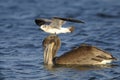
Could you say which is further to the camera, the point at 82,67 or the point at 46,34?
the point at 46,34

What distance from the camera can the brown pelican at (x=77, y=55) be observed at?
12898mm

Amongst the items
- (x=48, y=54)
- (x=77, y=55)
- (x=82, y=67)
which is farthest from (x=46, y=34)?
(x=82, y=67)

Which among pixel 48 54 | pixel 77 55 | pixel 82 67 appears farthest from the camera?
pixel 48 54

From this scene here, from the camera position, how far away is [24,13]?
21406mm

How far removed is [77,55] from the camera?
13070mm

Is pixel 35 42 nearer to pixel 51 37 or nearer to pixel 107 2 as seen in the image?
pixel 51 37

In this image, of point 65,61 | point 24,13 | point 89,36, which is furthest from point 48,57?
point 24,13

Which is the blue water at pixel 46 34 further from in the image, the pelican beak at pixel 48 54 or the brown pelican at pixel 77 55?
the brown pelican at pixel 77 55

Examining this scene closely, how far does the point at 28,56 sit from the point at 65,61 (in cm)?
113

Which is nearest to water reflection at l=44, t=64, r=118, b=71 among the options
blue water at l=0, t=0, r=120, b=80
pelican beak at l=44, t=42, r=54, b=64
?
blue water at l=0, t=0, r=120, b=80

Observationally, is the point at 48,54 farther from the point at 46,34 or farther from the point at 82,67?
the point at 46,34

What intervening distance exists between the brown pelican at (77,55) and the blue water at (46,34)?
0.97 feet

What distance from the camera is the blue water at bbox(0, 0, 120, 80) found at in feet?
39.5

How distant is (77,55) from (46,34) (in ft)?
14.4
